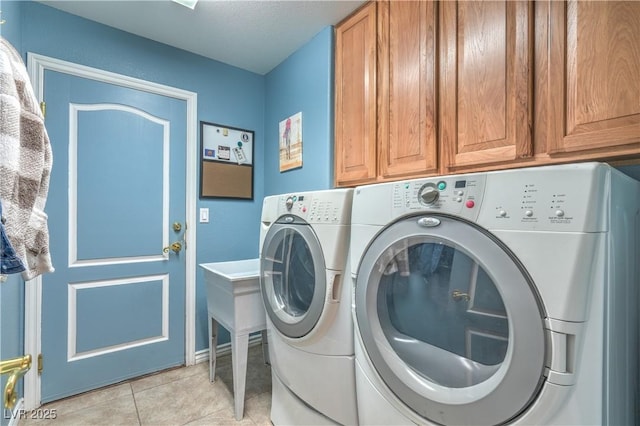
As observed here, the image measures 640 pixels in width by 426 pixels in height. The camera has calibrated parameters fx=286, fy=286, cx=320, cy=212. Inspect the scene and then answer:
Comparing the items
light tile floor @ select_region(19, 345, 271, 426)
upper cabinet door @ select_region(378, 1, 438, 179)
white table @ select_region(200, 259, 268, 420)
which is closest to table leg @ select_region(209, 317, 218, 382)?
light tile floor @ select_region(19, 345, 271, 426)

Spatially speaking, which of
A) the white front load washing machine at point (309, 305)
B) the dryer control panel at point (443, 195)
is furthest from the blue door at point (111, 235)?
the dryer control panel at point (443, 195)

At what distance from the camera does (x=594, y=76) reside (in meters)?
0.89

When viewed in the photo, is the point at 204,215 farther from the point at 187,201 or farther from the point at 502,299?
the point at 502,299

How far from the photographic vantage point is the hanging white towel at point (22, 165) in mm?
587

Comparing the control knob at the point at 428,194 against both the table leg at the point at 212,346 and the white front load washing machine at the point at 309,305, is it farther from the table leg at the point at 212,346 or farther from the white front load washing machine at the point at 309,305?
the table leg at the point at 212,346

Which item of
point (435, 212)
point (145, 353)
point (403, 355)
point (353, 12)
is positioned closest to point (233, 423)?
point (145, 353)

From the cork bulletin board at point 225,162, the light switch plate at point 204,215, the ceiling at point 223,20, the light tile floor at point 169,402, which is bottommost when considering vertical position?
the light tile floor at point 169,402

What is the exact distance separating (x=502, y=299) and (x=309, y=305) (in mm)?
815

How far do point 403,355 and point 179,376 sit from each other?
1784 millimetres

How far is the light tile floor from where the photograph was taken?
157cm

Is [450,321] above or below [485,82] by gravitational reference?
below

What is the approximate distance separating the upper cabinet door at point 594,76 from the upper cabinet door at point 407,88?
44 cm

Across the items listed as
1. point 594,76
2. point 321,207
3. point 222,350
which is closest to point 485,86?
point 594,76

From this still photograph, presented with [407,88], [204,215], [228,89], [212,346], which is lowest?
[212,346]
